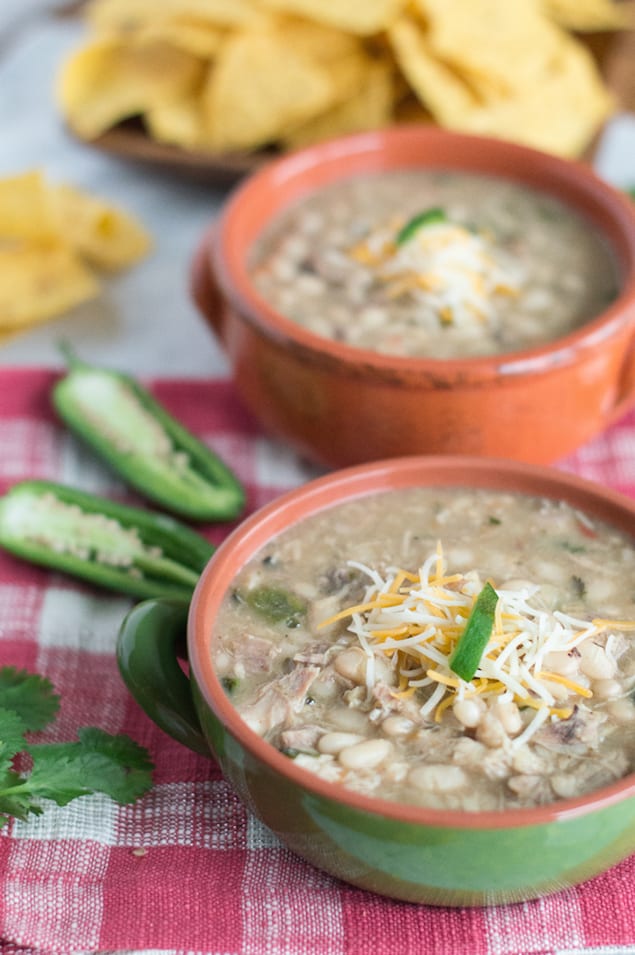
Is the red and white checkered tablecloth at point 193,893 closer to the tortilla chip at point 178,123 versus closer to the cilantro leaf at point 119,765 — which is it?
the cilantro leaf at point 119,765

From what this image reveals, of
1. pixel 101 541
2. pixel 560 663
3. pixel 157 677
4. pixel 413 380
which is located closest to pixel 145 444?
pixel 101 541

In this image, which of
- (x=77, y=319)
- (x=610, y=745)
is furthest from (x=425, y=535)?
(x=77, y=319)

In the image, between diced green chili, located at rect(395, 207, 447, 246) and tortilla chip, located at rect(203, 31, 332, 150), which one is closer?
diced green chili, located at rect(395, 207, 447, 246)

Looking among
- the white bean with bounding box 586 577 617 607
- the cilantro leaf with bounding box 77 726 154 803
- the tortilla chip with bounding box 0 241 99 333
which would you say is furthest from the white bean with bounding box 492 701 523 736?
the tortilla chip with bounding box 0 241 99 333

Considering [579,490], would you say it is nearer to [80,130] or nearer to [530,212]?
[530,212]

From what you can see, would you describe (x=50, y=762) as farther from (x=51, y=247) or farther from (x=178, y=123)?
(x=178, y=123)

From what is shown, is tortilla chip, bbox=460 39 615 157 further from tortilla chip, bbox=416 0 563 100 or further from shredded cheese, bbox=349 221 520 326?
shredded cheese, bbox=349 221 520 326

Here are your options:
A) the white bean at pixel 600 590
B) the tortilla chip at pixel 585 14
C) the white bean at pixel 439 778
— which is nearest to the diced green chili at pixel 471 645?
the white bean at pixel 439 778

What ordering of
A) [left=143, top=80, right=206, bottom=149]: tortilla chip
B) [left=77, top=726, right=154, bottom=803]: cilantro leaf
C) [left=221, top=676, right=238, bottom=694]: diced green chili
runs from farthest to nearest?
[left=143, top=80, right=206, bottom=149]: tortilla chip < [left=77, top=726, right=154, bottom=803]: cilantro leaf < [left=221, top=676, right=238, bottom=694]: diced green chili
